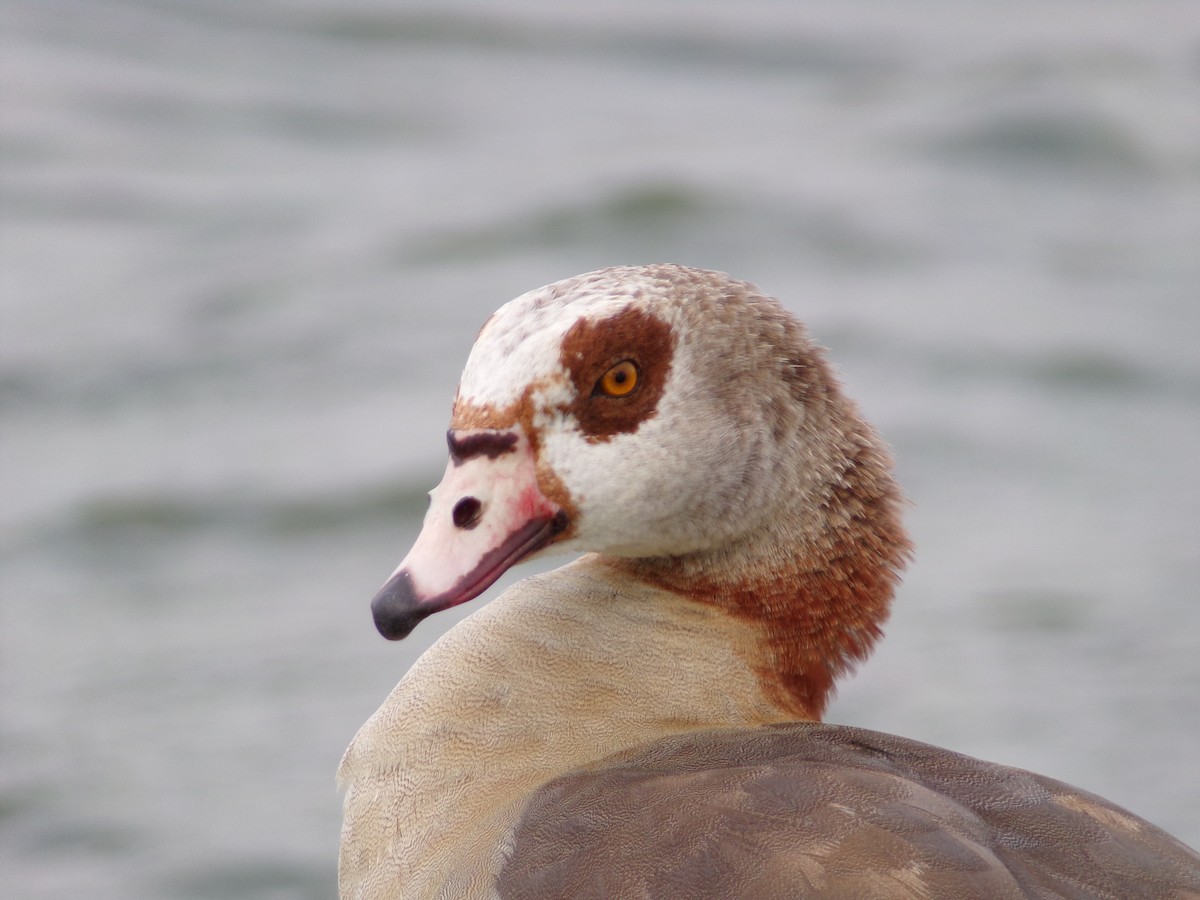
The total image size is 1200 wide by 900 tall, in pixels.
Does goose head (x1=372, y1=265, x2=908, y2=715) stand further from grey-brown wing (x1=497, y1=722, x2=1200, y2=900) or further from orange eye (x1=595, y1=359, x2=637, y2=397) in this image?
grey-brown wing (x1=497, y1=722, x2=1200, y2=900)

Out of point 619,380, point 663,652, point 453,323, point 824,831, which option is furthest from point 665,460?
point 453,323

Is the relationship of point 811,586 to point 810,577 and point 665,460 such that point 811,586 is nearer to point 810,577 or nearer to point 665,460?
point 810,577

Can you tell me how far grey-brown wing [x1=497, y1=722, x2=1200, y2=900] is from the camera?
6.83 feet

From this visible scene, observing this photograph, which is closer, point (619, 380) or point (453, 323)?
point (619, 380)

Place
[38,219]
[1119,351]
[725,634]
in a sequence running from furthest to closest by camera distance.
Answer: [38,219]
[1119,351]
[725,634]

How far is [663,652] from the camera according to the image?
253 centimetres

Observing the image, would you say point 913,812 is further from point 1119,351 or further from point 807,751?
point 1119,351

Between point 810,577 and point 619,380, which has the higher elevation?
point 619,380

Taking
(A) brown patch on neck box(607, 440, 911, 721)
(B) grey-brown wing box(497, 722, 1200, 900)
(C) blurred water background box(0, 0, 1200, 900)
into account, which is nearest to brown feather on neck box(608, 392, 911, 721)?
(A) brown patch on neck box(607, 440, 911, 721)

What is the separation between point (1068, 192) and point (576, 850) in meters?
6.19

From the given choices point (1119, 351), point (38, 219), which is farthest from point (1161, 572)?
point (38, 219)

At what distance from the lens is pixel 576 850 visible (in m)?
2.21

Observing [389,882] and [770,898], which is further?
[389,882]

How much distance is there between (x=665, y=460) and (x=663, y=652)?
285 millimetres
